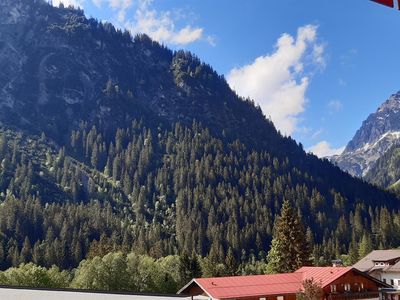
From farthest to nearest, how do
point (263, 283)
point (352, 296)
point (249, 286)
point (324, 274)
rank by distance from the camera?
point (324, 274) < point (352, 296) < point (263, 283) < point (249, 286)

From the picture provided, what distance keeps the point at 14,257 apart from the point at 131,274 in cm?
7812

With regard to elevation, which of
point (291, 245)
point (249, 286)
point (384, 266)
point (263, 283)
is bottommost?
point (249, 286)

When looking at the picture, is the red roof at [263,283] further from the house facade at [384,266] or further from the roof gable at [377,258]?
the roof gable at [377,258]

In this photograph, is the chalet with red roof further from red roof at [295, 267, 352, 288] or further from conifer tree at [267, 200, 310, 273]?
conifer tree at [267, 200, 310, 273]

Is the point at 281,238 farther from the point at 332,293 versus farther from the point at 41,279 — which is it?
the point at 41,279

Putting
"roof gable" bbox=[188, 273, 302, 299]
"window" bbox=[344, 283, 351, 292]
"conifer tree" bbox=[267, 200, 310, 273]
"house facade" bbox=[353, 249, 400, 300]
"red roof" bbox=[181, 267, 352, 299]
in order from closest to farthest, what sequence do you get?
"roof gable" bbox=[188, 273, 302, 299] < "red roof" bbox=[181, 267, 352, 299] < "window" bbox=[344, 283, 351, 292] < "conifer tree" bbox=[267, 200, 310, 273] < "house facade" bbox=[353, 249, 400, 300]

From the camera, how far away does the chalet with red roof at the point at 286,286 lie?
69500 mm

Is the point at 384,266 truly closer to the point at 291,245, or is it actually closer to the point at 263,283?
the point at 291,245

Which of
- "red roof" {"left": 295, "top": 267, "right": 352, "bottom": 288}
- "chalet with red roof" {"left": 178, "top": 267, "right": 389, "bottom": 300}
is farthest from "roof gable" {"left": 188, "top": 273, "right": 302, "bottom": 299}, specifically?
"red roof" {"left": 295, "top": 267, "right": 352, "bottom": 288}

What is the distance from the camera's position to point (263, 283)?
7344 centimetres

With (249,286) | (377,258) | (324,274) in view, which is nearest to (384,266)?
(377,258)

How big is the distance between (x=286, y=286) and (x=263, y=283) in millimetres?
3964

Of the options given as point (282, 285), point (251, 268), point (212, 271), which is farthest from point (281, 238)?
point (251, 268)

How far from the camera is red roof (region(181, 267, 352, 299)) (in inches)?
2714
